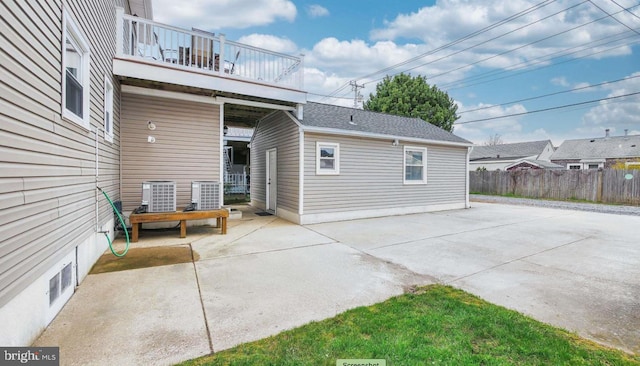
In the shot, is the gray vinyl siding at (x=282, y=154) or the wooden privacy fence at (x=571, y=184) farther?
the wooden privacy fence at (x=571, y=184)

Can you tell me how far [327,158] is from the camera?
808 cm

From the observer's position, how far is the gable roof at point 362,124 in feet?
26.5

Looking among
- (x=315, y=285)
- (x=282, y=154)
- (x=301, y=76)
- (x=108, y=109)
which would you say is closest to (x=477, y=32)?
(x=301, y=76)

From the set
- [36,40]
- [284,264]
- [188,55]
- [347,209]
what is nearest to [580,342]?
[284,264]

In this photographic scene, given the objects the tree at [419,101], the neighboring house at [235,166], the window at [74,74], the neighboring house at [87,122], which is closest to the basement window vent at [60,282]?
the neighboring house at [87,122]

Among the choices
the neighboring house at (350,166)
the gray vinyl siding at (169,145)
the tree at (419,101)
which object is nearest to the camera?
the gray vinyl siding at (169,145)

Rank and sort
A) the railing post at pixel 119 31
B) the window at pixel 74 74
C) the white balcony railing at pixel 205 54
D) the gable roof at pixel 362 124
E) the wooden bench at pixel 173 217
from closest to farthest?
the window at pixel 74 74 → the wooden bench at pixel 173 217 → the railing post at pixel 119 31 → the white balcony railing at pixel 205 54 → the gable roof at pixel 362 124

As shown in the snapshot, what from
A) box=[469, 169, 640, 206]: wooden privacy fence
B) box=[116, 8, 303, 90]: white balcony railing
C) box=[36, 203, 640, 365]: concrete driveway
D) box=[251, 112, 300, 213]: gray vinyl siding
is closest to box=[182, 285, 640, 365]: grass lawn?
box=[36, 203, 640, 365]: concrete driveway

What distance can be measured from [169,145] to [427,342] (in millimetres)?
6640

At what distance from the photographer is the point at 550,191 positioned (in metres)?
15.2

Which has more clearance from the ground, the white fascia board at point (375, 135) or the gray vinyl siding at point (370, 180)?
the white fascia board at point (375, 135)

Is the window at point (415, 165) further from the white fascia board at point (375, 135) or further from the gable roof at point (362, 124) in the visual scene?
the gable roof at point (362, 124)

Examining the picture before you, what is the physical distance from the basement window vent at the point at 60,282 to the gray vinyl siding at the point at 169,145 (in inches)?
137

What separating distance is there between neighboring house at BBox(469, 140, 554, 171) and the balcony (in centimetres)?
2727
